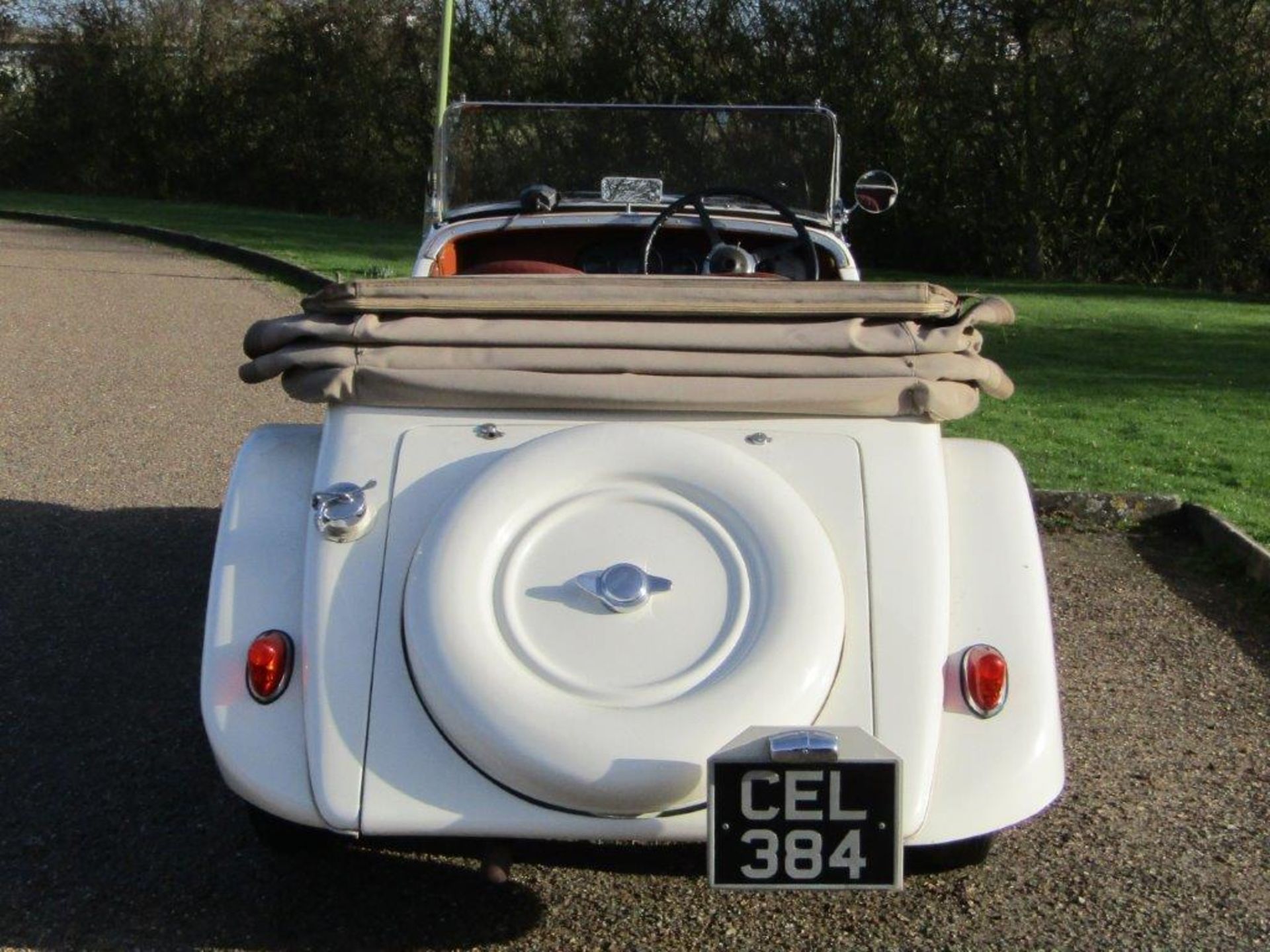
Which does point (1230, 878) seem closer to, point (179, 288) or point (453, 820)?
point (453, 820)

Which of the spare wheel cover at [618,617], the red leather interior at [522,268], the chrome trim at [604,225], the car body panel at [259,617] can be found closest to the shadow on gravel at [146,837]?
the car body panel at [259,617]

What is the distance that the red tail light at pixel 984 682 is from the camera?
2896mm

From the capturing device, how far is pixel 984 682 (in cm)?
291

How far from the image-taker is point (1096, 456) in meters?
7.41

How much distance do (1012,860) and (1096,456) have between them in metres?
4.37

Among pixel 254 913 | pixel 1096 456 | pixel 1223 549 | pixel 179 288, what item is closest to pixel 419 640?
pixel 254 913

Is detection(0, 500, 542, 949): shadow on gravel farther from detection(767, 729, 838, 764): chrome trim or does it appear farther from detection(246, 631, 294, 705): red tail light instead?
detection(767, 729, 838, 764): chrome trim

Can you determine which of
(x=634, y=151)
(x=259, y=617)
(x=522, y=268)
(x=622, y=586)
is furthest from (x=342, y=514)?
(x=634, y=151)

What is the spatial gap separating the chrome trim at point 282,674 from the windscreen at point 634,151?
3465mm

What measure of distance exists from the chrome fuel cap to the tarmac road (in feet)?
1.99

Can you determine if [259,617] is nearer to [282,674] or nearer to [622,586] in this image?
[282,674]

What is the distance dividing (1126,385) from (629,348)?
720cm

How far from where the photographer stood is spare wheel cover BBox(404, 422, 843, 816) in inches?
105

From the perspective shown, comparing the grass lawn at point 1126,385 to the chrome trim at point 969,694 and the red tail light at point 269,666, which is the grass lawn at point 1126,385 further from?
the red tail light at point 269,666
